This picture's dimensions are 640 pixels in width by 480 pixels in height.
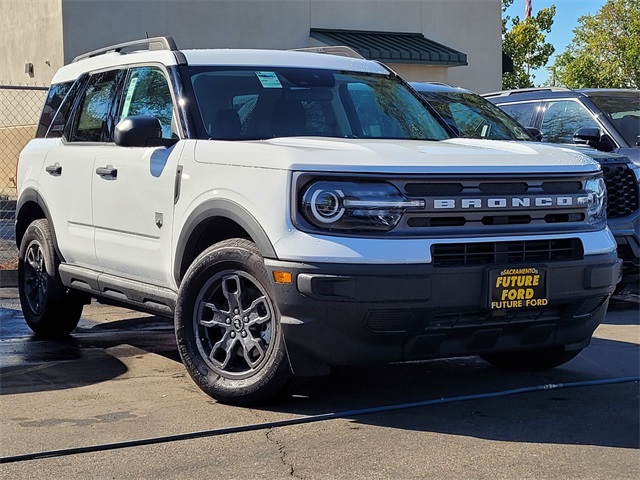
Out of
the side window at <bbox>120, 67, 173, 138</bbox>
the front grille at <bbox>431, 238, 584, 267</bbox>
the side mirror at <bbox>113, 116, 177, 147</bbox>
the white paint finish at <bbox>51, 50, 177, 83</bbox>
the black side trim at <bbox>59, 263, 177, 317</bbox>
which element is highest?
the white paint finish at <bbox>51, 50, 177, 83</bbox>

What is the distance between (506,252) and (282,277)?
3.69ft

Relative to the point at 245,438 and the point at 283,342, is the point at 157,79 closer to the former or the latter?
the point at 283,342

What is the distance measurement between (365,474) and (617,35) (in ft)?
123

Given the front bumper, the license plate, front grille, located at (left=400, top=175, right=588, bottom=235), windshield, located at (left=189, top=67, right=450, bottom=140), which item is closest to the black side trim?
windshield, located at (left=189, top=67, right=450, bottom=140)

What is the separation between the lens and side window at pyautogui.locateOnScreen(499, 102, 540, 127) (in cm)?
1050

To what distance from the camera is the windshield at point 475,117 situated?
30.5 ft

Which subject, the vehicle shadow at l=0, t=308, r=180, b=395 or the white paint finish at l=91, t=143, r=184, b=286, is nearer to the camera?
the white paint finish at l=91, t=143, r=184, b=286

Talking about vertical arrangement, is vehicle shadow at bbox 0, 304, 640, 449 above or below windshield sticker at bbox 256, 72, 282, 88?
below

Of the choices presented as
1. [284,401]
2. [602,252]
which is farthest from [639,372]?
[284,401]

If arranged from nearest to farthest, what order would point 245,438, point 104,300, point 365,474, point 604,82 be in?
1. point 365,474
2. point 245,438
3. point 104,300
4. point 604,82

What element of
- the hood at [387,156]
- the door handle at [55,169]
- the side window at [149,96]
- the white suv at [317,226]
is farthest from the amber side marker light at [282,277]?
the door handle at [55,169]

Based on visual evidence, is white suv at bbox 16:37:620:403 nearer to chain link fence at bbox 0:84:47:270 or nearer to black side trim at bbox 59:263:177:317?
black side trim at bbox 59:263:177:317

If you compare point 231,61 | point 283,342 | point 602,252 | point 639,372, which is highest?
point 231,61

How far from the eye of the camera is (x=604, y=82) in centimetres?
3803
